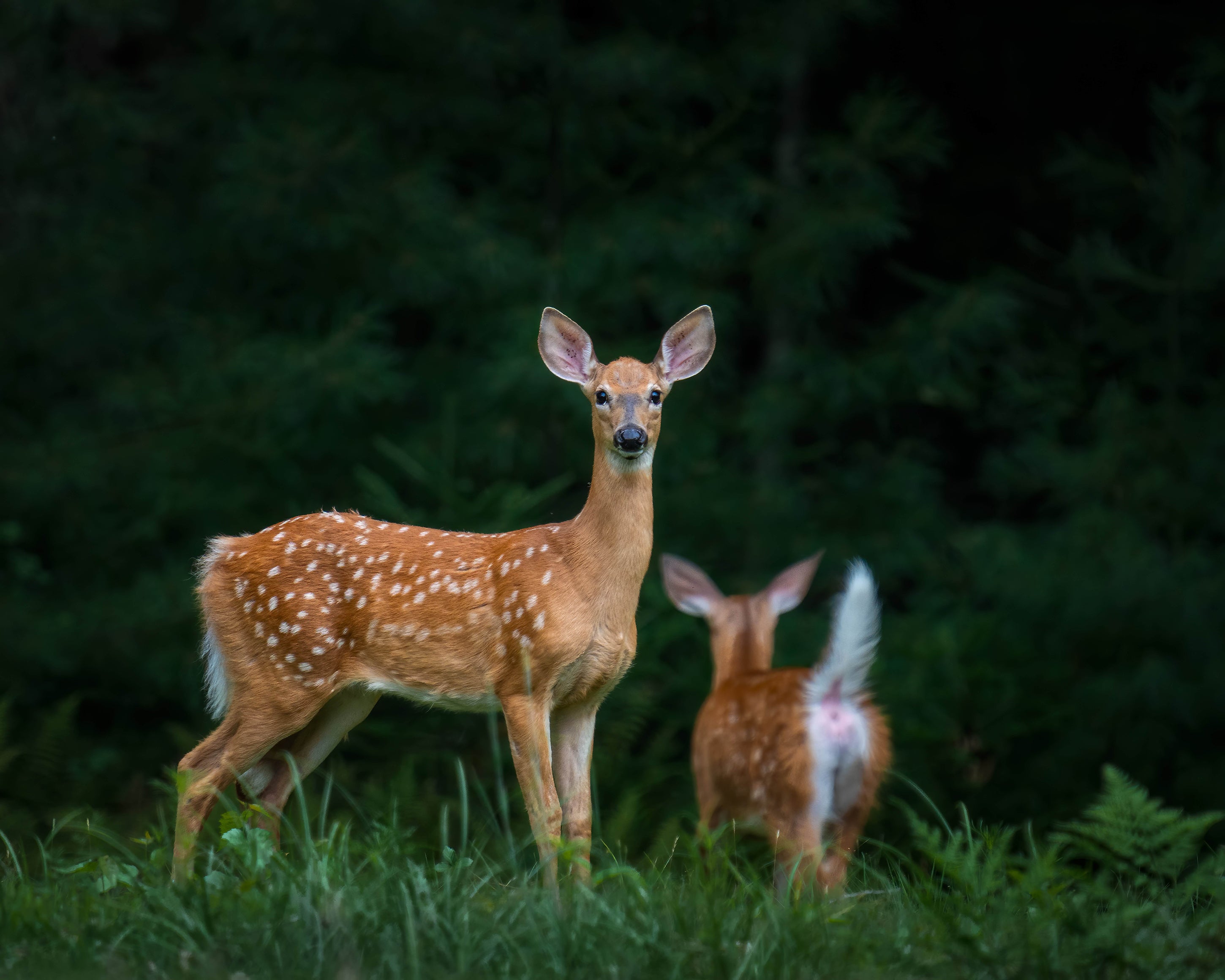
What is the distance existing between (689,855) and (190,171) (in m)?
7.40

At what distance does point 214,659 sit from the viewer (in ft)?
14.5

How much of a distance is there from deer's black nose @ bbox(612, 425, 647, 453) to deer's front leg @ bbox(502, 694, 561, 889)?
80 centimetres

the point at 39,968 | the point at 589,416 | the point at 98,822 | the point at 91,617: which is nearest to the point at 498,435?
the point at 589,416

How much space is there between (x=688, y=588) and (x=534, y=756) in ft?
8.48

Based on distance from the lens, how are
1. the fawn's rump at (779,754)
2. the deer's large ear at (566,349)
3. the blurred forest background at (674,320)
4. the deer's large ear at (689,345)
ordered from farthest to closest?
the blurred forest background at (674,320) < the fawn's rump at (779,754) < the deer's large ear at (689,345) < the deer's large ear at (566,349)

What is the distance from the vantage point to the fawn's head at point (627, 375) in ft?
13.5

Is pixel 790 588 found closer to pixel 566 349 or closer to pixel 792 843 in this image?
pixel 792 843

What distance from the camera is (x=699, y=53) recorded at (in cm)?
884

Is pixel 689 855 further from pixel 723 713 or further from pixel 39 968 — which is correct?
pixel 723 713

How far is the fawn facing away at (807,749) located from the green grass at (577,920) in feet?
3.06

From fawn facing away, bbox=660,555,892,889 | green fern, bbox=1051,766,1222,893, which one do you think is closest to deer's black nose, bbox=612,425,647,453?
fawn facing away, bbox=660,555,892,889

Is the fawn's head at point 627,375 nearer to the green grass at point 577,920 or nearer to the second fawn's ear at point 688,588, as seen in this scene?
the green grass at point 577,920

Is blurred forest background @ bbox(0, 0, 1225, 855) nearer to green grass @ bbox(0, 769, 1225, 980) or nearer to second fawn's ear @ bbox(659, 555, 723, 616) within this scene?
second fawn's ear @ bbox(659, 555, 723, 616)

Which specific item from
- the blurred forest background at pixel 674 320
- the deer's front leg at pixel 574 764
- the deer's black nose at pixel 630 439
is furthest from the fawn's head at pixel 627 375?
the blurred forest background at pixel 674 320
